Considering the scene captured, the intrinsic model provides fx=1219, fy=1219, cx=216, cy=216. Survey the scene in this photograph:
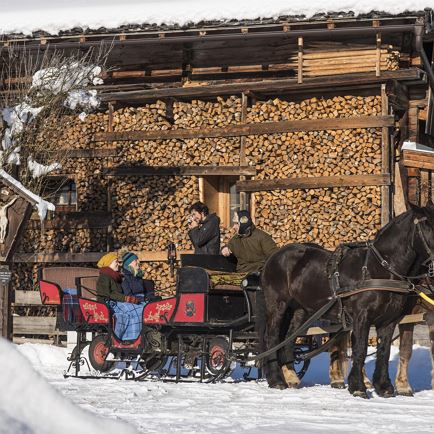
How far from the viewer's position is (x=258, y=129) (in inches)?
740

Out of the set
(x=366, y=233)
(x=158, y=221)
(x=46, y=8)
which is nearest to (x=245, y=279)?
(x=366, y=233)

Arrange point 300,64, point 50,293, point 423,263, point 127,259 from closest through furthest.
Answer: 1. point 423,263
2. point 50,293
3. point 127,259
4. point 300,64

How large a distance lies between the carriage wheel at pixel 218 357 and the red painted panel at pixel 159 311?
545mm

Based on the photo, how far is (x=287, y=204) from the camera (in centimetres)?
1866

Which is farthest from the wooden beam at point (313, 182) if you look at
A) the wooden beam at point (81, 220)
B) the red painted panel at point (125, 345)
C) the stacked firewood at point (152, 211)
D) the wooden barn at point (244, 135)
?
the red painted panel at point (125, 345)

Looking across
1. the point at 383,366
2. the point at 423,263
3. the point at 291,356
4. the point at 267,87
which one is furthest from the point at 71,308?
the point at 267,87

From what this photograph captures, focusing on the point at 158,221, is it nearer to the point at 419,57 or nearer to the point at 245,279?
the point at 419,57

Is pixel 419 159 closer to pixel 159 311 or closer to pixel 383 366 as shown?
pixel 159 311

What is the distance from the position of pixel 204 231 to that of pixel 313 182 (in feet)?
15.3

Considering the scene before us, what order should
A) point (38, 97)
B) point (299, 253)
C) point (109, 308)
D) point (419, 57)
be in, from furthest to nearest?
point (419, 57) → point (38, 97) → point (109, 308) → point (299, 253)

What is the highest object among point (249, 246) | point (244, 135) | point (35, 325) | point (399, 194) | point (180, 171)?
point (244, 135)

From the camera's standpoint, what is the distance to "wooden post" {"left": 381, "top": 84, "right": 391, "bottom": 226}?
1791cm

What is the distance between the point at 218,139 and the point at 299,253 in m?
7.39

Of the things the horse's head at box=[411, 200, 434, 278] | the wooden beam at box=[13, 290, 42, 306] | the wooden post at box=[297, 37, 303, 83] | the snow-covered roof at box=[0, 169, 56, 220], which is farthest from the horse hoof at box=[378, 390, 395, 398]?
the wooden beam at box=[13, 290, 42, 306]
